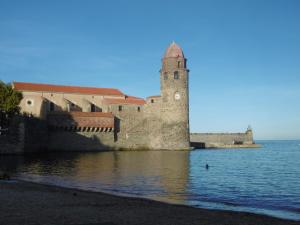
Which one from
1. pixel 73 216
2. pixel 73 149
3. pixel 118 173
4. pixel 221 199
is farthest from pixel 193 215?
pixel 73 149

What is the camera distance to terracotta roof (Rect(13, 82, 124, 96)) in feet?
176

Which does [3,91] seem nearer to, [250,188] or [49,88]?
[49,88]

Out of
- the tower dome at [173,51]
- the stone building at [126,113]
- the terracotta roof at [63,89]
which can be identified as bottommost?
the stone building at [126,113]

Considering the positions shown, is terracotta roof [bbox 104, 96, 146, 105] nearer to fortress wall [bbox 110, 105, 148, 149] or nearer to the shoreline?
fortress wall [bbox 110, 105, 148, 149]

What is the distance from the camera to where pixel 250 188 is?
19109mm

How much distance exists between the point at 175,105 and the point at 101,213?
45.7 metres

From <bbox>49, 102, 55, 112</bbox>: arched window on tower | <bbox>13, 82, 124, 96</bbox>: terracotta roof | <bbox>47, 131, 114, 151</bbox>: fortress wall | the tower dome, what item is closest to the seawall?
<bbox>13, 82, 124, 96</bbox>: terracotta roof

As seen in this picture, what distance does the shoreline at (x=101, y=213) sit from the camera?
9.58m

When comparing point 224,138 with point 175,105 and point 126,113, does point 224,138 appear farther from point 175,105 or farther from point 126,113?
point 126,113

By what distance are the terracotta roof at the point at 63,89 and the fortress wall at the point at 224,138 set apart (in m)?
26.8

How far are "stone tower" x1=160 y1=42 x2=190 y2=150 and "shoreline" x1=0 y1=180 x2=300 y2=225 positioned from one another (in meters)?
42.0

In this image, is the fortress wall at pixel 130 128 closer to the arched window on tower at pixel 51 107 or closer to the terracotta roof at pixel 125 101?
the terracotta roof at pixel 125 101

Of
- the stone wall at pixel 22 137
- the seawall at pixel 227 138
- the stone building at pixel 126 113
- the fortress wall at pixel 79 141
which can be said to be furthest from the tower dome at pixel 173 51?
the seawall at pixel 227 138

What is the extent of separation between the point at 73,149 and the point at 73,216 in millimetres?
42548
